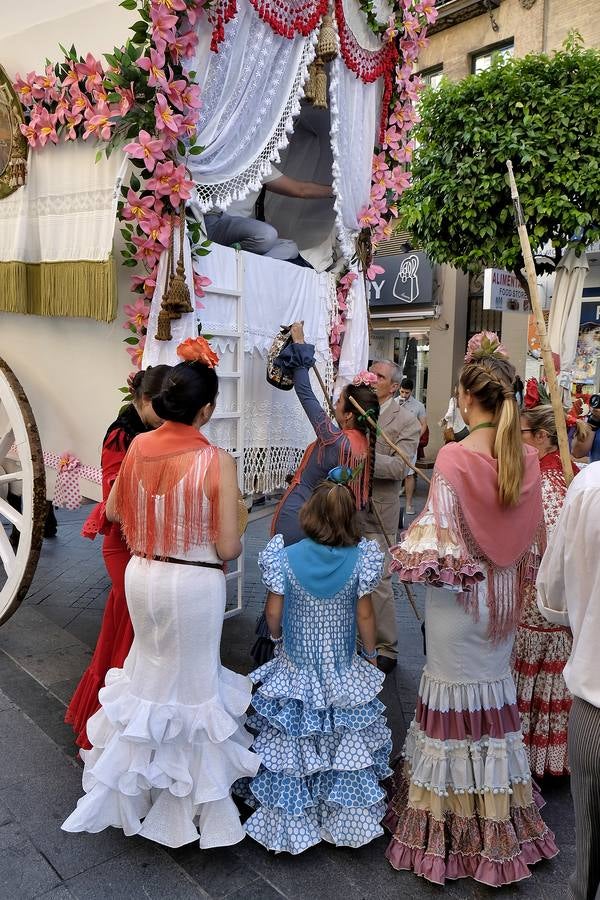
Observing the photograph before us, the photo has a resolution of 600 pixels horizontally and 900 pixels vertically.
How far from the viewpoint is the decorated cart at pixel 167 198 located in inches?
116

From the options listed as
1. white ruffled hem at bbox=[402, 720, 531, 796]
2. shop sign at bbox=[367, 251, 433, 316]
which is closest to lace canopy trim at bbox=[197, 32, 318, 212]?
white ruffled hem at bbox=[402, 720, 531, 796]

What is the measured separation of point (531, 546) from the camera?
103 inches

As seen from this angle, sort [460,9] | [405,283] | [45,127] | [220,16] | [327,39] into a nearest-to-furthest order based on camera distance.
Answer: [220,16] < [45,127] < [327,39] < [460,9] < [405,283]

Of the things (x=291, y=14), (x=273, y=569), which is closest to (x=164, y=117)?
(x=291, y=14)

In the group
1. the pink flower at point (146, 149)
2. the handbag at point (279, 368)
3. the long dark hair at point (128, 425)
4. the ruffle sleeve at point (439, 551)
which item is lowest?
the ruffle sleeve at point (439, 551)

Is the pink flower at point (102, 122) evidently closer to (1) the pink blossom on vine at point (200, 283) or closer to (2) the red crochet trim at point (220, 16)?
(2) the red crochet trim at point (220, 16)

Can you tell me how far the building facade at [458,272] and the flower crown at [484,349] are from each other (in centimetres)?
996

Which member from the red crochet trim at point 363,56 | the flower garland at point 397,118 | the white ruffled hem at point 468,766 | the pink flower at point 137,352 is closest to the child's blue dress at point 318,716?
the white ruffled hem at point 468,766

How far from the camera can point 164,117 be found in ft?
9.13

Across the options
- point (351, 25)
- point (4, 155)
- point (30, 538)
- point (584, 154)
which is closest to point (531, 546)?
point (30, 538)

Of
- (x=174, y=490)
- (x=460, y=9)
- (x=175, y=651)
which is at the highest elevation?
(x=460, y=9)

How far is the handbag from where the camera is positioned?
3.59 m

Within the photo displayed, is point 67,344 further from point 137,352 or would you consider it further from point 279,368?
point 279,368

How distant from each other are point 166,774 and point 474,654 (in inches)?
47.1
